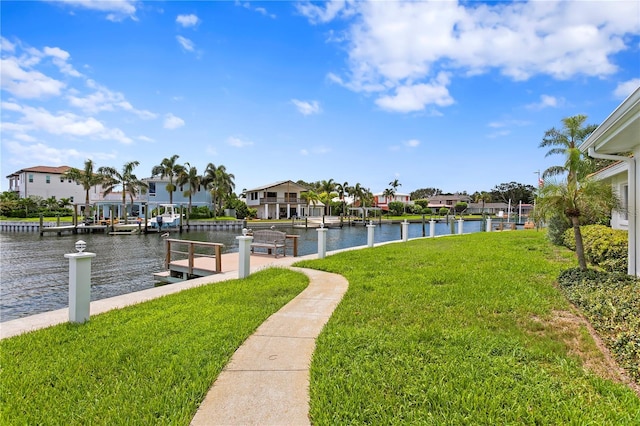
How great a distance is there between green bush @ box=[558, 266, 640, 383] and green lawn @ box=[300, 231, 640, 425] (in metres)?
0.23

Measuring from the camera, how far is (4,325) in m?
5.54

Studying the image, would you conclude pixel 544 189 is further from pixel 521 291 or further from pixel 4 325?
pixel 4 325

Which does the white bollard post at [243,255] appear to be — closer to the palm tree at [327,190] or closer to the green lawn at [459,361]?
the green lawn at [459,361]

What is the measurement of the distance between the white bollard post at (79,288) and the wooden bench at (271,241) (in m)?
7.96

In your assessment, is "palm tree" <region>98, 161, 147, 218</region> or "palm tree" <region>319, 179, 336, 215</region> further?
"palm tree" <region>319, 179, 336, 215</region>

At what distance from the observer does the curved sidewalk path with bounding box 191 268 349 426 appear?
9.83ft

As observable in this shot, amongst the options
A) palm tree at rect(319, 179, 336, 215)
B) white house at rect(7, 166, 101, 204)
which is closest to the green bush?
white house at rect(7, 166, 101, 204)

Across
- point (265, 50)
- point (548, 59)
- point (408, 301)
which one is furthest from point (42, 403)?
point (548, 59)

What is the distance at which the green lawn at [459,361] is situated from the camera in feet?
9.80

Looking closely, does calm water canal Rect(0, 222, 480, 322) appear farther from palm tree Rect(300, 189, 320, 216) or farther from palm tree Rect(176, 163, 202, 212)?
palm tree Rect(300, 189, 320, 216)

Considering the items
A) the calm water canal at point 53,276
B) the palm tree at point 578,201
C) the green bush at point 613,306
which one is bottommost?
the calm water canal at point 53,276

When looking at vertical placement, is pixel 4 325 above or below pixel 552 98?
below

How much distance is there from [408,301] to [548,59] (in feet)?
30.9

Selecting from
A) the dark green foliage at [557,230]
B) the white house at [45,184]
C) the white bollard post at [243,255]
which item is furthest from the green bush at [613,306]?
the white house at [45,184]
